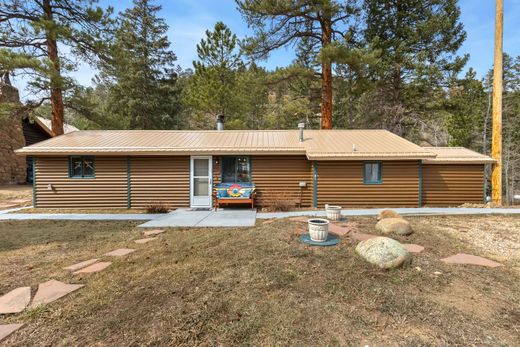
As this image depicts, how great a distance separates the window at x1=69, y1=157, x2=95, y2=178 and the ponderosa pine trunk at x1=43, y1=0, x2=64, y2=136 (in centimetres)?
378

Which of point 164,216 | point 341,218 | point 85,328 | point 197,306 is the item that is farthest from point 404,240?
point 164,216

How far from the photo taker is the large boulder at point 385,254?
3.93 metres

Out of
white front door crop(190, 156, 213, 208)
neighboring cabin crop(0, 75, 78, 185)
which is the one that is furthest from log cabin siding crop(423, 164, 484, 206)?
neighboring cabin crop(0, 75, 78, 185)

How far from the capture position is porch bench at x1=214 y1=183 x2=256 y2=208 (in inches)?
363

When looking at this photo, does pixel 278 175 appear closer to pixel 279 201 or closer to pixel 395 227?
pixel 279 201

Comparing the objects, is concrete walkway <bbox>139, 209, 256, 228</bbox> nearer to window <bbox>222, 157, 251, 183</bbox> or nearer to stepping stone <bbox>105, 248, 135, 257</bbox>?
window <bbox>222, 157, 251, 183</bbox>

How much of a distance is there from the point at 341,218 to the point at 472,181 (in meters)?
6.39

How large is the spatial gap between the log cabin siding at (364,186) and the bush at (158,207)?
224 inches

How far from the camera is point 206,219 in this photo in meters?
7.77

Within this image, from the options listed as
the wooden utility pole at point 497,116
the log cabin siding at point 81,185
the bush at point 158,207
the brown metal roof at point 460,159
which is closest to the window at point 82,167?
the log cabin siding at point 81,185

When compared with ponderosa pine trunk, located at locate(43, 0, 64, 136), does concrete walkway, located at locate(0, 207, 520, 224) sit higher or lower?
lower

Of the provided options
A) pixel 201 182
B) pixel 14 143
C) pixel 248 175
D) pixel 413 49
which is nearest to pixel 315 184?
pixel 248 175

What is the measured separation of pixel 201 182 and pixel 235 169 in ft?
4.68

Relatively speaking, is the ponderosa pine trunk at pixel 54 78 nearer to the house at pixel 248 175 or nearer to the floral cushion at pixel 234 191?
the house at pixel 248 175
